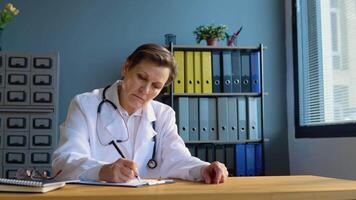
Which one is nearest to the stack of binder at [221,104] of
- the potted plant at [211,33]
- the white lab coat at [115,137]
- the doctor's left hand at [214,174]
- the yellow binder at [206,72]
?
the yellow binder at [206,72]

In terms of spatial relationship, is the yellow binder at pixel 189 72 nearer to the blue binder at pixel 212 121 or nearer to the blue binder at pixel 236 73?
the blue binder at pixel 212 121

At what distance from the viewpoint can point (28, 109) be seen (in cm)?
301

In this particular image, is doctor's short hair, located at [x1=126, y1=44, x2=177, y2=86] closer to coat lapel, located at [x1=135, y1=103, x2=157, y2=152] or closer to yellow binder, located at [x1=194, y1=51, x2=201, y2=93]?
coat lapel, located at [x1=135, y1=103, x2=157, y2=152]

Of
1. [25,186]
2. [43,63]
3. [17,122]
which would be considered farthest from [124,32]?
[25,186]

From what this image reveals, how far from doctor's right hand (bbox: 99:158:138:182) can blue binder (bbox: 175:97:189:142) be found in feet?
6.18

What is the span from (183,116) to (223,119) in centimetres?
29

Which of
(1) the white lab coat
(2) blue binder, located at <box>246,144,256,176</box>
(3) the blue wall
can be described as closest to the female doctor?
(1) the white lab coat

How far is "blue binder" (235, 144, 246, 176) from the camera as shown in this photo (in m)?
3.27

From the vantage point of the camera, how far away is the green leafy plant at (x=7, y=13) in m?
3.19

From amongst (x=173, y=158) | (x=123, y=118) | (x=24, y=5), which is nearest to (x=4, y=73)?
(x=24, y=5)

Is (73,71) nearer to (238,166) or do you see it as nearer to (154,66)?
(238,166)

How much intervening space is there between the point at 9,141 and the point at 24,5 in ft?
3.62

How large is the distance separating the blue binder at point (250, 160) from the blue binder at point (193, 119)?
399mm

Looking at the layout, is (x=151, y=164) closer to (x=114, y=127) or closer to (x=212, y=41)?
(x=114, y=127)
